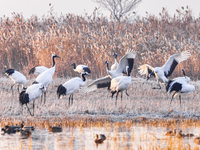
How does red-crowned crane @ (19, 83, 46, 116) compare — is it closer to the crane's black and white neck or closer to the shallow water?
the shallow water

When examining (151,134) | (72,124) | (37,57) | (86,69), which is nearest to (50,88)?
(86,69)

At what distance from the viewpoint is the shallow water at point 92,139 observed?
5109 mm

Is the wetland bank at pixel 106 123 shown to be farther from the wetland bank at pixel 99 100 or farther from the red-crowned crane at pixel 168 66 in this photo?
the red-crowned crane at pixel 168 66

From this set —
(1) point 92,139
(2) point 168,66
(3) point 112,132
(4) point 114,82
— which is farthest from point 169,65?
(1) point 92,139

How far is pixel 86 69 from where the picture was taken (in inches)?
506

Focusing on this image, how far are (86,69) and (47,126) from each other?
20.4 feet

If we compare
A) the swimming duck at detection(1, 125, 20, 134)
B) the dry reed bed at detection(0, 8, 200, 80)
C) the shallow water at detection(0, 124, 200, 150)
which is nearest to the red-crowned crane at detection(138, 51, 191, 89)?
the dry reed bed at detection(0, 8, 200, 80)

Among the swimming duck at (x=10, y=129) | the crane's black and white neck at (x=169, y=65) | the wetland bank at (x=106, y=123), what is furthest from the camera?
the crane's black and white neck at (x=169, y=65)

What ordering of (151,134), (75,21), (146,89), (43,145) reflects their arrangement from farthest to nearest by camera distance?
1. (75,21)
2. (146,89)
3. (151,134)
4. (43,145)

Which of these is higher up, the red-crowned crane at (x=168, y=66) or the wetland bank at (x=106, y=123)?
the red-crowned crane at (x=168, y=66)

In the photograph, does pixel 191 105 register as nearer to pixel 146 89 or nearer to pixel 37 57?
pixel 146 89

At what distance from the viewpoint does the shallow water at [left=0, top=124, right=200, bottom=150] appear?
16.8ft

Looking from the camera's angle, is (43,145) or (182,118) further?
(182,118)

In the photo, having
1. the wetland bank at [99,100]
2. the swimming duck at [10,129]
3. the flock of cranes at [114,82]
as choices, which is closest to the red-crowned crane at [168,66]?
the flock of cranes at [114,82]
